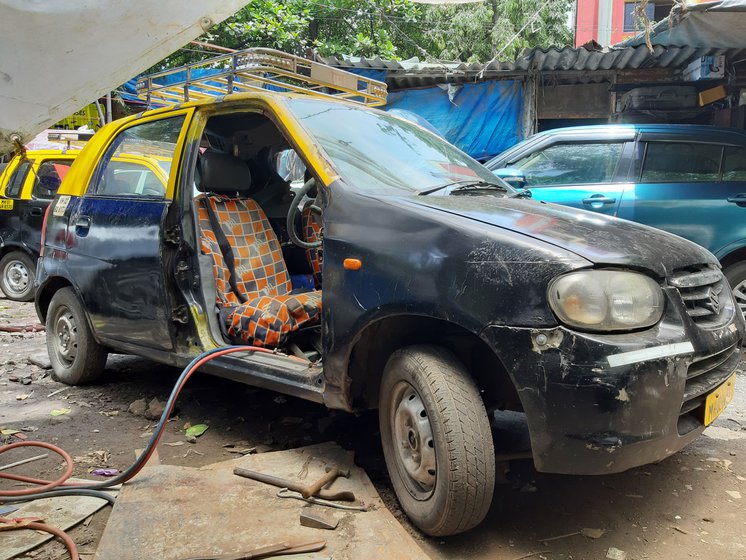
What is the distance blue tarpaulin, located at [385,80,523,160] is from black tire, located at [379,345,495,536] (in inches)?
291

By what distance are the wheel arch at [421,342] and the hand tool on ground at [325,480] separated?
31 centimetres

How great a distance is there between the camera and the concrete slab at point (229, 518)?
224 cm

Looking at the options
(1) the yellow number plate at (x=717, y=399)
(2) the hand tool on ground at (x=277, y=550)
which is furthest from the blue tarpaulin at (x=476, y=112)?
(2) the hand tool on ground at (x=277, y=550)

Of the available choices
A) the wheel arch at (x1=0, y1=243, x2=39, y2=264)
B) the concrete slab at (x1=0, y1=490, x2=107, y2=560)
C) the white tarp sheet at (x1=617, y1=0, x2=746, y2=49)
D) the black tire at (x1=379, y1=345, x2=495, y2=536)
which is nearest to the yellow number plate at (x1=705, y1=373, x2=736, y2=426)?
the black tire at (x1=379, y1=345, x2=495, y2=536)

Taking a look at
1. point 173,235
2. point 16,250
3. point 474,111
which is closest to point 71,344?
point 173,235

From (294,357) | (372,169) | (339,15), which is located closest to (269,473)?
(294,357)

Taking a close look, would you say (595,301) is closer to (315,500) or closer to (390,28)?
(315,500)

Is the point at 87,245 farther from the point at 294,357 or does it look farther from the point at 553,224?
the point at 553,224

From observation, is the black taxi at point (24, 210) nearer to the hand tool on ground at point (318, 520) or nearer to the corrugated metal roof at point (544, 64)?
the corrugated metal roof at point (544, 64)

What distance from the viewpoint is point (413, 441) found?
247cm

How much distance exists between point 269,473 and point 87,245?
2085 mm

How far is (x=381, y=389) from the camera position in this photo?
2607mm

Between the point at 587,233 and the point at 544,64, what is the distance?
23.0 ft

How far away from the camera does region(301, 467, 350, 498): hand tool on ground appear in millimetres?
2574
